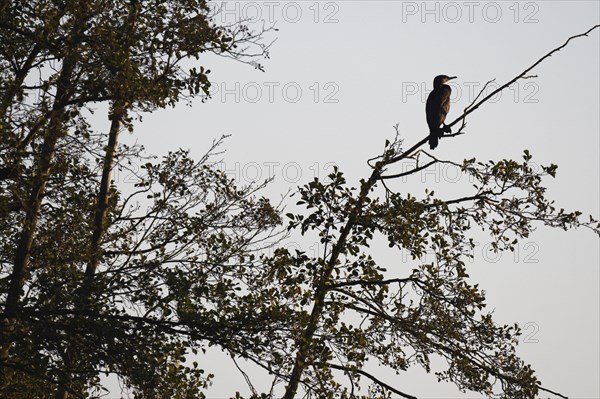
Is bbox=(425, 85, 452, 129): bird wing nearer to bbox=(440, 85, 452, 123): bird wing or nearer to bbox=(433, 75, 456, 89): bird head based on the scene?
bbox=(440, 85, 452, 123): bird wing

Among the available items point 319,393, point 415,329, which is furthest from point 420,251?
point 319,393

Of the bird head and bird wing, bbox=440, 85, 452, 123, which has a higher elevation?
the bird head

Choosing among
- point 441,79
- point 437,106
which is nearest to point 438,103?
point 437,106

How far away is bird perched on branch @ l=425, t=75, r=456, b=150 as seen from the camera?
50.9ft

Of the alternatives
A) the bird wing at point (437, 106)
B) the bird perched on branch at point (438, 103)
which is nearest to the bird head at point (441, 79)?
the bird perched on branch at point (438, 103)

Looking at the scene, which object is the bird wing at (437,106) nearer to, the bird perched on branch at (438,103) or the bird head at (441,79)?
the bird perched on branch at (438,103)

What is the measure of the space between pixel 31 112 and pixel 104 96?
921 mm

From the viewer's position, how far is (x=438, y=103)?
16.0 meters

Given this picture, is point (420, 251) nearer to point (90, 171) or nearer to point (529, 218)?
point (529, 218)

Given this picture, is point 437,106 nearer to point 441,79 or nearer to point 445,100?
point 445,100

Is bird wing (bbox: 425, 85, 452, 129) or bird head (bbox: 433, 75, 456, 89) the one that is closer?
bird wing (bbox: 425, 85, 452, 129)

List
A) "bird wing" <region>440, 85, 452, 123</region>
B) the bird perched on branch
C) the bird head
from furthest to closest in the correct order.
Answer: the bird head < "bird wing" <region>440, 85, 452, 123</region> < the bird perched on branch

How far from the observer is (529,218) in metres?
12.0

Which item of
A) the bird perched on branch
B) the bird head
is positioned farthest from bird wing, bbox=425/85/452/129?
the bird head
